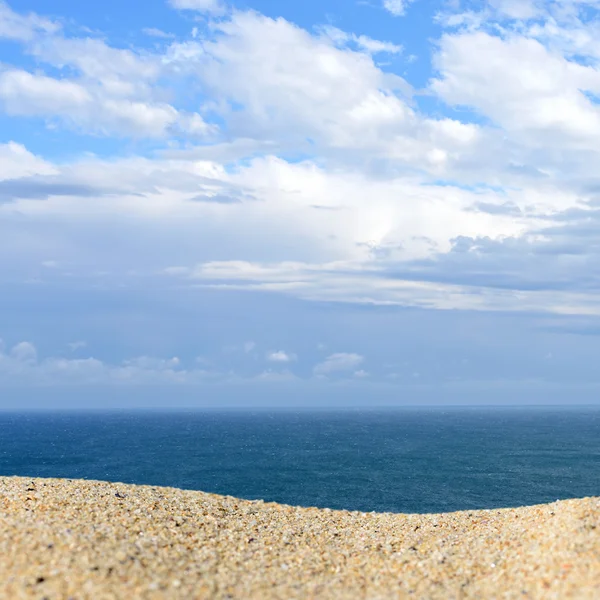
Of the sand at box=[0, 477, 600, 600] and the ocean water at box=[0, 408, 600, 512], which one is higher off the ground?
the sand at box=[0, 477, 600, 600]

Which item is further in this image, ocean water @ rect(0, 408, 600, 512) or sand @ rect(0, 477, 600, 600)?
ocean water @ rect(0, 408, 600, 512)

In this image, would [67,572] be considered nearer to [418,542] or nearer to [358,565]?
[358,565]

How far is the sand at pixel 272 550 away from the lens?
1437cm

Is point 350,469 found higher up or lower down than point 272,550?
lower down

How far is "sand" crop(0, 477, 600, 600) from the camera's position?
47.1 feet

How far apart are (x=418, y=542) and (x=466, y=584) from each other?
445cm

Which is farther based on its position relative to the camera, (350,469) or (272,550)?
(350,469)

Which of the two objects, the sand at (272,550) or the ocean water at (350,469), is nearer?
the sand at (272,550)

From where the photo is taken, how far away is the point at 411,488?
7075cm

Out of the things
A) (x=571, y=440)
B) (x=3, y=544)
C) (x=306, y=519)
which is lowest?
(x=571, y=440)

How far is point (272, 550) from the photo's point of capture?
18969 millimetres

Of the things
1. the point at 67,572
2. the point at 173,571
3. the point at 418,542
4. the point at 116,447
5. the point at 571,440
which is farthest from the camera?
the point at 571,440

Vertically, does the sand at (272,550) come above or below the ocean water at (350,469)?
above

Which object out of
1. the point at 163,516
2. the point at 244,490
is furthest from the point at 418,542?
the point at 244,490
